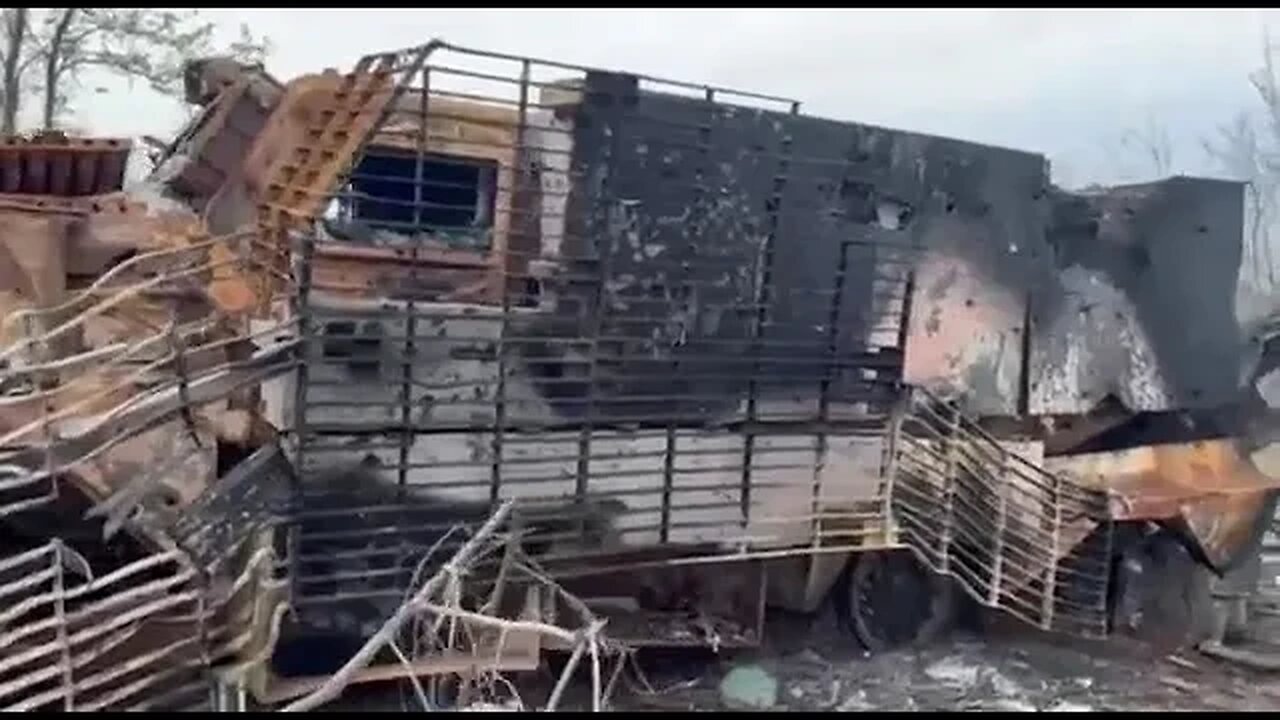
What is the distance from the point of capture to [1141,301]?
11062 millimetres

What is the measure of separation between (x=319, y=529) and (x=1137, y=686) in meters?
4.93

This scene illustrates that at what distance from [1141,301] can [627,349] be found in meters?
4.10

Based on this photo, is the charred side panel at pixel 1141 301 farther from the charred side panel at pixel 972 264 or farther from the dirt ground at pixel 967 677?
the dirt ground at pixel 967 677

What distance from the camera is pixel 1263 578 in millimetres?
13641

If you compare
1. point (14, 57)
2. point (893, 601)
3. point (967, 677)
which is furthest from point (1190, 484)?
point (14, 57)

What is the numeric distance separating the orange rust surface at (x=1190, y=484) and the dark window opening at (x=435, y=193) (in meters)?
4.12

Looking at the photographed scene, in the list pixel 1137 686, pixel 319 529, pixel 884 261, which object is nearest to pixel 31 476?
pixel 319 529

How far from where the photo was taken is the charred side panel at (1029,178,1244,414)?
10750 millimetres

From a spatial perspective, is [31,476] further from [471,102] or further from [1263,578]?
[1263,578]

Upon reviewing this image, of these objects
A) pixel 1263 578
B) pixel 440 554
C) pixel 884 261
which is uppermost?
pixel 884 261

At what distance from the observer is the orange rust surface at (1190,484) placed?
35.1ft

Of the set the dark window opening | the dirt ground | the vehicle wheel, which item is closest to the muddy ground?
the dirt ground

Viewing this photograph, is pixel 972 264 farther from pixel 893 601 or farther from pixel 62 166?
pixel 62 166

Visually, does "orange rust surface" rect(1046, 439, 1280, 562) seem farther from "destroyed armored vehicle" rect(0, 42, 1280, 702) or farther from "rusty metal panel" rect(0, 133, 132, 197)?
"rusty metal panel" rect(0, 133, 132, 197)
